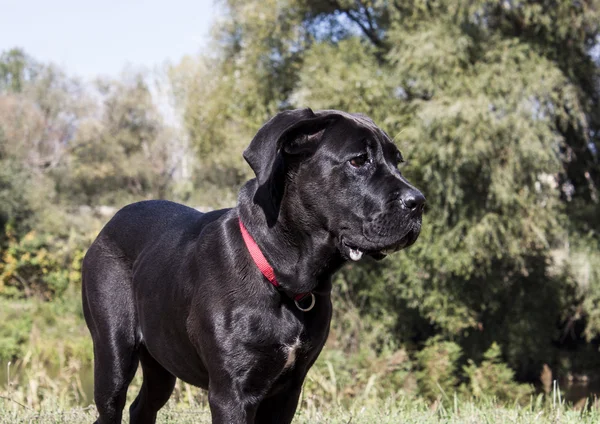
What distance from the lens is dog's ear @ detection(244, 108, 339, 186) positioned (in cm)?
303

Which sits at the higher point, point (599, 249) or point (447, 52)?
point (447, 52)

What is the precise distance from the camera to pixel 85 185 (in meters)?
32.4

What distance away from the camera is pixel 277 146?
10.1 feet

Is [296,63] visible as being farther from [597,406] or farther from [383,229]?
[383,229]

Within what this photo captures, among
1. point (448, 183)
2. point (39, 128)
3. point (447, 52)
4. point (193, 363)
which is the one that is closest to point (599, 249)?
point (448, 183)

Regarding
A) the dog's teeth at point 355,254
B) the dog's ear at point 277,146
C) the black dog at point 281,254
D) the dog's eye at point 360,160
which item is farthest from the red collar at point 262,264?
the dog's eye at point 360,160

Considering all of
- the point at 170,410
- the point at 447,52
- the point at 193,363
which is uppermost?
the point at 447,52

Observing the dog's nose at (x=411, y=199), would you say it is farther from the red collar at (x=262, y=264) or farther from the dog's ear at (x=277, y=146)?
the red collar at (x=262, y=264)

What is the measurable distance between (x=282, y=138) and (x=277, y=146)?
0.08 metres

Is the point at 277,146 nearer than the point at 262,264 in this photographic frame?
Yes

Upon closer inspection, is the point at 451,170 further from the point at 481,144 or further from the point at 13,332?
the point at 13,332

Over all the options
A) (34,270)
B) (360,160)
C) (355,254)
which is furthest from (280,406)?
(34,270)

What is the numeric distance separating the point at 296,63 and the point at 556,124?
601cm

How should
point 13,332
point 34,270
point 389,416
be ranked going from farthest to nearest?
1. point 34,270
2. point 13,332
3. point 389,416
